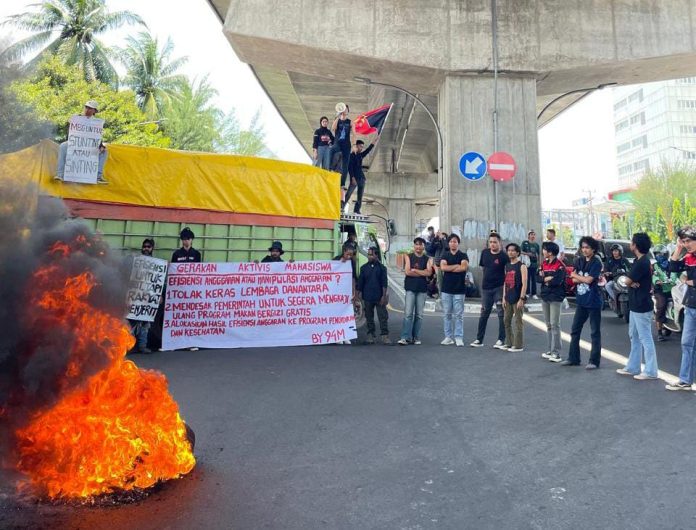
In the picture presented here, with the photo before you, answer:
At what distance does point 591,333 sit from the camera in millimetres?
6047

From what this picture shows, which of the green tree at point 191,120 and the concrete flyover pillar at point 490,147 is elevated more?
the green tree at point 191,120

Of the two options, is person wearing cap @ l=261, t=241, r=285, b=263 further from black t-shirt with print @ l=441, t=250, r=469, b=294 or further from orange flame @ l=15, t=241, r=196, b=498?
orange flame @ l=15, t=241, r=196, b=498

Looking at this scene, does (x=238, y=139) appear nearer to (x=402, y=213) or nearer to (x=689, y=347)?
(x=402, y=213)

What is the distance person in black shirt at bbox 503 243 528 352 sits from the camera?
22.9 ft

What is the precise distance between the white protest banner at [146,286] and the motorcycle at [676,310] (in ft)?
→ 27.2

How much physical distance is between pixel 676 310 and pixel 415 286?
448 centimetres

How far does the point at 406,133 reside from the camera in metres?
27.3

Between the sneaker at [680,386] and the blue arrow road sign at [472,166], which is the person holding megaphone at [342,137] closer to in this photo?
the blue arrow road sign at [472,166]

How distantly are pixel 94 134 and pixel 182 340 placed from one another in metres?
3.47

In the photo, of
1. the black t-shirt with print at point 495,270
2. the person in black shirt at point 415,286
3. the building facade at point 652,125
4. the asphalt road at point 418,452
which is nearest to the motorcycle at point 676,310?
the asphalt road at point 418,452

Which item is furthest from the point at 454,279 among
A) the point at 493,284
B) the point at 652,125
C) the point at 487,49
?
the point at 652,125

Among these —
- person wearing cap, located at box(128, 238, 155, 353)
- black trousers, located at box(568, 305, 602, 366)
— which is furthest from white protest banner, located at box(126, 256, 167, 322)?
black trousers, located at box(568, 305, 602, 366)

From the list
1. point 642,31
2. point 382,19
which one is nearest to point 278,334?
point 382,19

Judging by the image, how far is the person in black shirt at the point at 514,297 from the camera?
6984 mm
